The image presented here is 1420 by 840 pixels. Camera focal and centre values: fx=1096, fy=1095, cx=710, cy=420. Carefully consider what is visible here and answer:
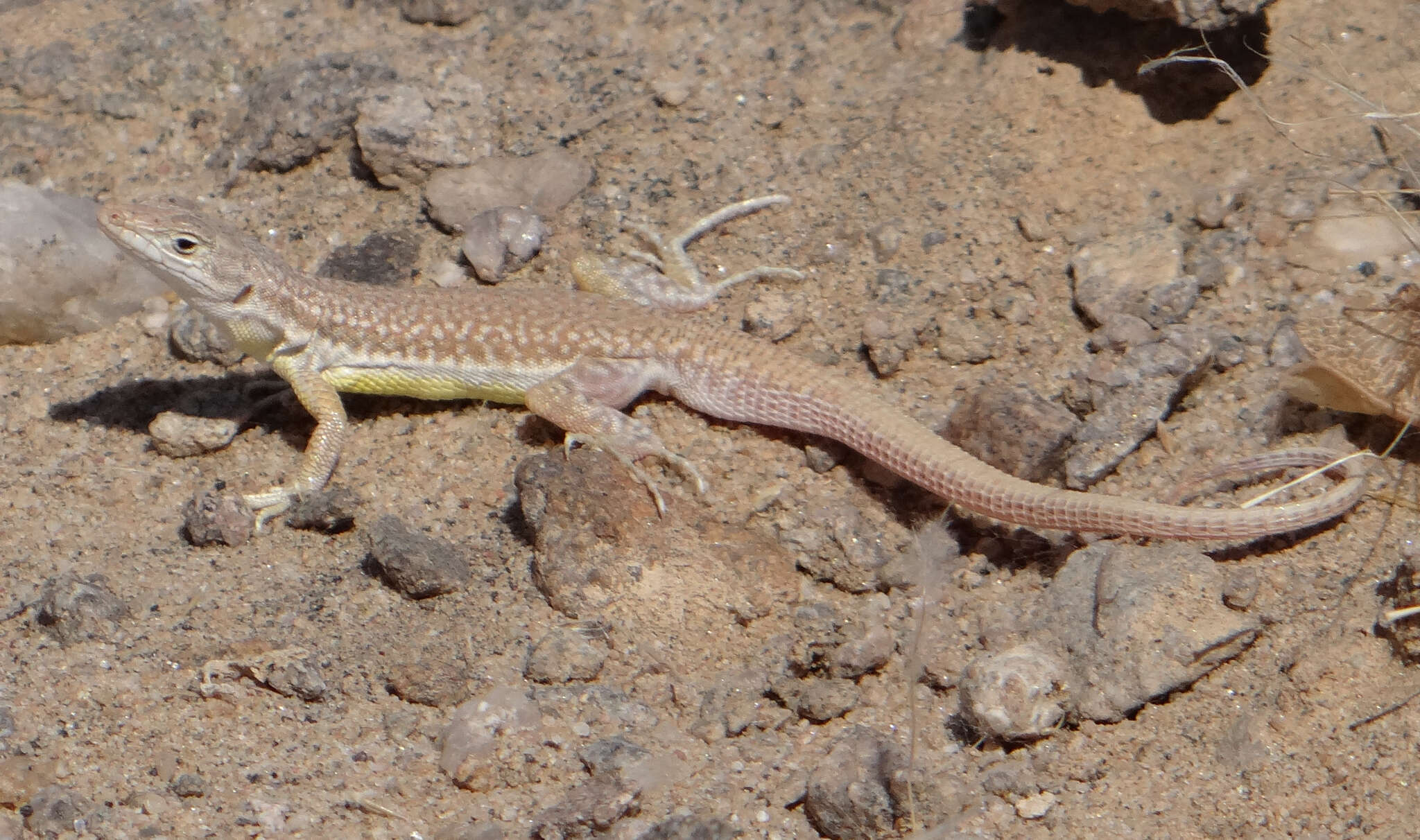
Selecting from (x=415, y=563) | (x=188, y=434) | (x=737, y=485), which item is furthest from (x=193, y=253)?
(x=737, y=485)

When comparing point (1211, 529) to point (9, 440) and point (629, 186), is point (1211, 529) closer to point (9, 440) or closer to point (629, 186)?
point (629, 186)

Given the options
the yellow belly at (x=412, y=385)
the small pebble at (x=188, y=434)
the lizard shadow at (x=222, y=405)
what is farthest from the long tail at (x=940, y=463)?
the small pebble at (x=188, y=434)

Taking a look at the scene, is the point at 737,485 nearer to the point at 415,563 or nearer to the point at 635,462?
the point at 635,462

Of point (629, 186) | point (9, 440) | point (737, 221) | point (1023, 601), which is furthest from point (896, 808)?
point (9, 440)

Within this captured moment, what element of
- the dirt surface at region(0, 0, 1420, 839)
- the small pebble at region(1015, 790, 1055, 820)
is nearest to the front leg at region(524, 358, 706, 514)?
the dirt surface at region(0, 0, 1420, 839)

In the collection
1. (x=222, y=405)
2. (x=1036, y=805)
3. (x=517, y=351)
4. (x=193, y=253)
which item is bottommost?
(x=222, y=405)

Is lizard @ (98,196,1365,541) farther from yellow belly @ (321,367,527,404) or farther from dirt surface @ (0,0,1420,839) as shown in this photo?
dirt surface @ (0,0,1420,839)

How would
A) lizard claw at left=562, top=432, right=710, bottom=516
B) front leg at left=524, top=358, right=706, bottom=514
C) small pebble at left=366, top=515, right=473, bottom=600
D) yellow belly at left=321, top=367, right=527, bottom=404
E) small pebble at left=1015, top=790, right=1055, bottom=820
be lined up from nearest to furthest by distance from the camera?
small pebble at left=1015, top=790, right=1055, bottom=820 < small pebble at left=366, top=515, right=473, bottom=600 < lizard claw at left=562, top=432, right=710, bottom=516 < front leg at left=524, top=358, right=706, bottom=514 < yellow belly at left=321, top=367, right=527, bottom=404

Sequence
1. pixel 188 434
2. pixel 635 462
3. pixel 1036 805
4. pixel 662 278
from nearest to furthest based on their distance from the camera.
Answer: pixel 1036 805
pixel 635 462
pixel 188 434
pixel 662 278
